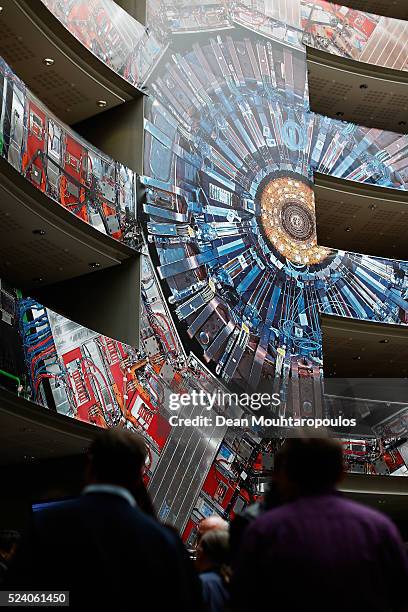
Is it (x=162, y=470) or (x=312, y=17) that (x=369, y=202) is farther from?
(x=162, y=470)

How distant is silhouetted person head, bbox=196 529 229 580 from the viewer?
4.63 meters

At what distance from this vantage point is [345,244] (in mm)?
21516

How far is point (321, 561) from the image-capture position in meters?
2.90

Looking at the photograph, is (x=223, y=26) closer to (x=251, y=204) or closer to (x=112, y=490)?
(x=251, y=204)

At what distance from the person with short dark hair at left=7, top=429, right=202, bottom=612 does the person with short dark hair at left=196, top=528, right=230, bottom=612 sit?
1402 mm

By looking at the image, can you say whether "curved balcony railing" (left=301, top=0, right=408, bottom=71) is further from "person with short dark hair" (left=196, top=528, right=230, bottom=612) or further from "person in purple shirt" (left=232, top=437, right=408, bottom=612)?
"person in purple shirt" (left=232, top=437, right=408, bottom=612)

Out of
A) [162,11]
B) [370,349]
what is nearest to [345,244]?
[370,349]

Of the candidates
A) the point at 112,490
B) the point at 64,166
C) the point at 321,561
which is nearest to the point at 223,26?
the point at 64,166

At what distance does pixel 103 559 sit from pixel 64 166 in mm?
11213

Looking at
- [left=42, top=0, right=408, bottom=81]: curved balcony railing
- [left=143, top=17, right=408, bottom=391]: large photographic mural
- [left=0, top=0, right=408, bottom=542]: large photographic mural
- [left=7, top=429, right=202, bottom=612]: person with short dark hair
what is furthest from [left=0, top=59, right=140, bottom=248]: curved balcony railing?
[left=7, top=429, right=202, bottom=612]: person with short dark hair

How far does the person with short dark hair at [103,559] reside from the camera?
2848 millimetres

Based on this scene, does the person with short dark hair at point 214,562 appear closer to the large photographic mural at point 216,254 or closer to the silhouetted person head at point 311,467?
the silhouetted person head at point 311,467

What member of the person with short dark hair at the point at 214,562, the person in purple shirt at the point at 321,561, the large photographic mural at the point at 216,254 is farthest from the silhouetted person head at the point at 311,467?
the large photographic mural at the point at 216,254

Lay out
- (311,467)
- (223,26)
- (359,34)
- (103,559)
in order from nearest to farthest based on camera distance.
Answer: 1. (103,559)
2. (311,467)
3. (223,26)
4. (359,34)
